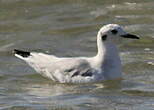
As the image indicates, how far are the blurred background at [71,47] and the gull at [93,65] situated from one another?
0.14 meters

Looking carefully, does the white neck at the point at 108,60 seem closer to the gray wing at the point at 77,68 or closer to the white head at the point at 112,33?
the white head at the point at 112,33

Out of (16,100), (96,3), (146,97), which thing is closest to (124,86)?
(146,97)

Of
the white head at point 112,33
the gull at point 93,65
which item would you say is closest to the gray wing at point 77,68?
the gull at point 93,65

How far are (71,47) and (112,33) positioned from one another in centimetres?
220

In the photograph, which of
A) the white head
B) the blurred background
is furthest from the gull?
the blurred background

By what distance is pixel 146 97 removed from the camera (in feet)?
31.5

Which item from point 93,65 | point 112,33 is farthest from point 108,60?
point 112,33

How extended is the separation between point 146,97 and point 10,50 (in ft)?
13.9

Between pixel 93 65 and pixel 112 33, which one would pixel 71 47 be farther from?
pixel 93 65

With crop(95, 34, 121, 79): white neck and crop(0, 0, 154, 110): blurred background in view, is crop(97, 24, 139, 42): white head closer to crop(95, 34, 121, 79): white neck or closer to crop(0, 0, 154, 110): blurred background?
crop(95, 34, 121, 79): white neck

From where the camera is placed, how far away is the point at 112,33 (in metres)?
11.1

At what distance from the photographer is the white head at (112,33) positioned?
11.1m

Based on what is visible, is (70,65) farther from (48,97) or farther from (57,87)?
(48,97)

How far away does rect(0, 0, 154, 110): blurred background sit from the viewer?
948 centimetres
